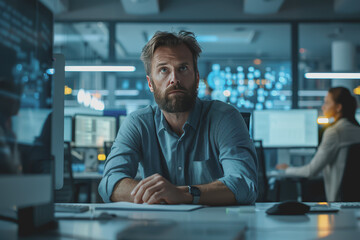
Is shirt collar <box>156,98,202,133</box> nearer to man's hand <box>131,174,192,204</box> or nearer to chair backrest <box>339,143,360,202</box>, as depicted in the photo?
man's hand <box>131,174,192,204</box>

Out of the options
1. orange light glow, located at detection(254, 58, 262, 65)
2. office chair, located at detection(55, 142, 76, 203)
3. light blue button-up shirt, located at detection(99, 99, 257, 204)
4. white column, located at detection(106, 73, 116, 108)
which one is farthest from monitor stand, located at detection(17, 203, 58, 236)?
orange light glow, located at detection(254, 58, 262, 65)

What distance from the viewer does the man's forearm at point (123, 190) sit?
4.42ft

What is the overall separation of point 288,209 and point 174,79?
85 centimetres

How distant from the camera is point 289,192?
15.4ft

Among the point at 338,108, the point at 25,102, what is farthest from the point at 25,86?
the point at 338,108

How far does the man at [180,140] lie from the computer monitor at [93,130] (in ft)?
8.04

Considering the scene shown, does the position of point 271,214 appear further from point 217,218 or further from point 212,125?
point 212,125

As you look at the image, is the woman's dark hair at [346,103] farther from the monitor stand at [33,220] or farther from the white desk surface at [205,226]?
the monitor stand at [33,220]

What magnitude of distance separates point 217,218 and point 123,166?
684 mm

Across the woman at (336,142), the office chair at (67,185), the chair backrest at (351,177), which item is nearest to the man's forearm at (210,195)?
the chair backrest at (351,177)

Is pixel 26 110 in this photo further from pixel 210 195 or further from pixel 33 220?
pixel 210 195

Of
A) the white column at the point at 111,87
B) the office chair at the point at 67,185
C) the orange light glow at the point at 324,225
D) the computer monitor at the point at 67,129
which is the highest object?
the white column at the point at 111,87

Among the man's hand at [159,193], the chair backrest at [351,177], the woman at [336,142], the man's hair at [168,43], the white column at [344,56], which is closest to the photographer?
the man's hand at [159,193]

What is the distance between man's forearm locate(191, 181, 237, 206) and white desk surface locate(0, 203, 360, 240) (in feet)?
0.72
